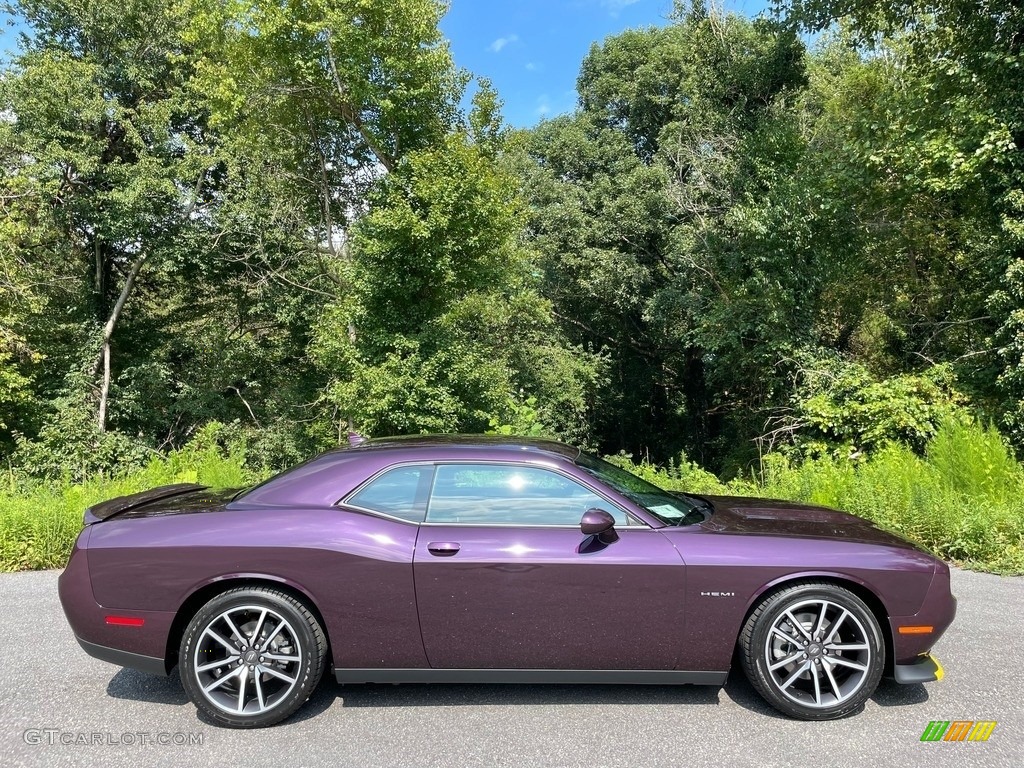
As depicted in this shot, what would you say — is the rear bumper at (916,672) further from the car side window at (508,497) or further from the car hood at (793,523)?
the car side window at (508,497)

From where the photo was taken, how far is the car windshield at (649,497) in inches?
136

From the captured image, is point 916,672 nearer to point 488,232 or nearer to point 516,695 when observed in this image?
point 516,695

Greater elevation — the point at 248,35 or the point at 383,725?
the point at 248,35

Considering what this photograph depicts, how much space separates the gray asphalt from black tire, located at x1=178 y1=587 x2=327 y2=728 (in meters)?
0.13

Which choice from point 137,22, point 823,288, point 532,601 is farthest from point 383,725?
point 137,22

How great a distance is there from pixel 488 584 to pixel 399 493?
27.3 inches

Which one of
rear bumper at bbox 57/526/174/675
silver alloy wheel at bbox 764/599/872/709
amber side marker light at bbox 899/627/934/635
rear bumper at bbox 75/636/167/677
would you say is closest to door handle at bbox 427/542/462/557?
rear bumper at bbox 57/526/174/675

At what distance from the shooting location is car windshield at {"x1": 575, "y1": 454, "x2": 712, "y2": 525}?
345cm

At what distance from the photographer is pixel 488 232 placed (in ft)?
41.5

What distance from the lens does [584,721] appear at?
3.08 meters

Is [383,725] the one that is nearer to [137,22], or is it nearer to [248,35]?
[248,35]

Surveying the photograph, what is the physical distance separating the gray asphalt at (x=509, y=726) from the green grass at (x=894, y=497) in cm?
225

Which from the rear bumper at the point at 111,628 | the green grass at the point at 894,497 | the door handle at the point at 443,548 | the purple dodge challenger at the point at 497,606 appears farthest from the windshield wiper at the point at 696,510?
the rear bumper at the point at 111,628

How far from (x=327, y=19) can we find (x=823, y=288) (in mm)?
11995
